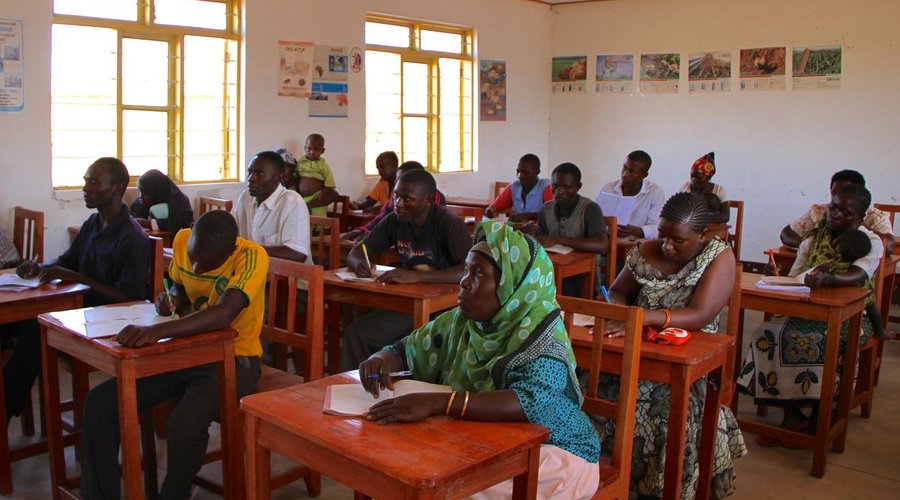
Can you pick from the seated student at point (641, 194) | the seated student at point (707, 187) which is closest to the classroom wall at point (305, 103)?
the seated student at point (641, 194)

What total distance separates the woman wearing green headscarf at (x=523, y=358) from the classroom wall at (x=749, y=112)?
6675 millimetres

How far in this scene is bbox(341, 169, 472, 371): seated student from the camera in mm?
3719

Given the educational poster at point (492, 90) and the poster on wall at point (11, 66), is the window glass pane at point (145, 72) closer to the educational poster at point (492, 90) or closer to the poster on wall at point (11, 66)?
the poster on wall at point (11, 66)

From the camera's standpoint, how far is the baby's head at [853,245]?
3924 mm

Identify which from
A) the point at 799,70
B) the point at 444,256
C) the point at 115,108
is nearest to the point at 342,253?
Result: the point at 444,256

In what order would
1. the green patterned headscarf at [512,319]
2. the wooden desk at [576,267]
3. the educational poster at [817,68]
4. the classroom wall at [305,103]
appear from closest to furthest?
the green patterned headscarf at [512,319] < the wooden desk at [576,267] < the classroom wall at [305,103] < the educational poster at [817,68]

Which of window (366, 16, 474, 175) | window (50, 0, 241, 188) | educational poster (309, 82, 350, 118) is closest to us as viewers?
window (50, 0, 241, 188)

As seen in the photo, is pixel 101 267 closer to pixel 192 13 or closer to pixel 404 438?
pixel 404 438

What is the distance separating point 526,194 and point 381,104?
2327 millimetres

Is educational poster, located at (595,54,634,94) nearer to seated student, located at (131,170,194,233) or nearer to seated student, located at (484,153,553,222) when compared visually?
seated student, located at (484,153,553,222)

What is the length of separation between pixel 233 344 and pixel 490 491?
108 cm

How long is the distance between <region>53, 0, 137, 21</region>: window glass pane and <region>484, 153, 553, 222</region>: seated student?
3037 mm

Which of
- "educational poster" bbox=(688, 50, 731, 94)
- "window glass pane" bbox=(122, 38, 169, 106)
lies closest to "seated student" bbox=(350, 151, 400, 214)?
"window glass pane" bbox=(122, 38, 169, 106)

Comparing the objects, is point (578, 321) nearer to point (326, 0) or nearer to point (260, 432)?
point (260, 432)
